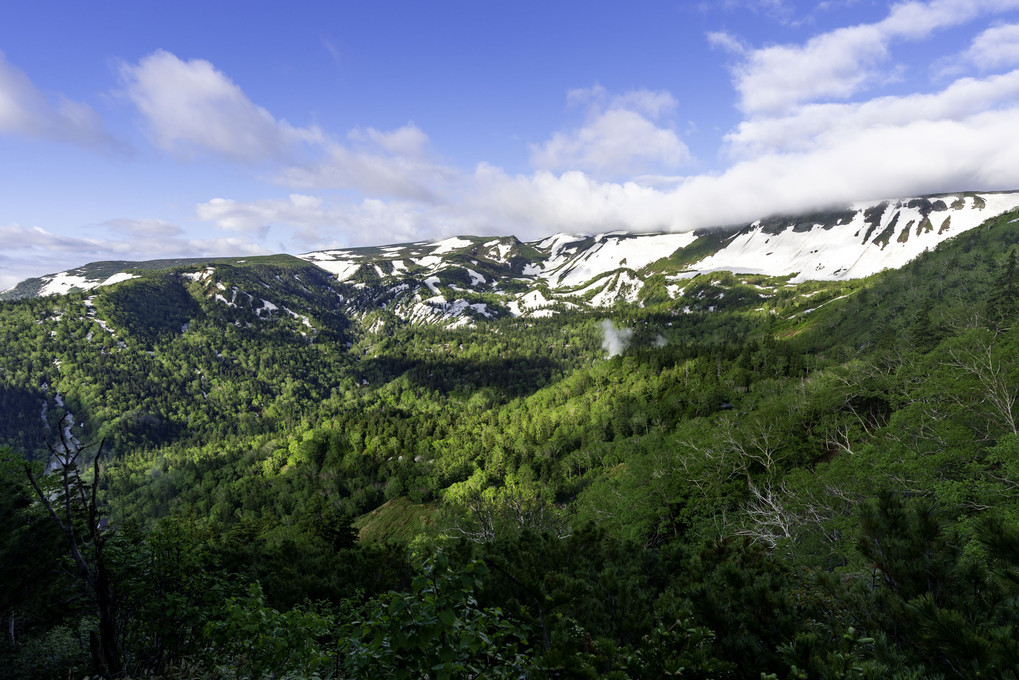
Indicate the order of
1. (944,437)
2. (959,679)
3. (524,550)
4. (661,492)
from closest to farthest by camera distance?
(959,679) < (524,550) < (944,437) < (661,492)

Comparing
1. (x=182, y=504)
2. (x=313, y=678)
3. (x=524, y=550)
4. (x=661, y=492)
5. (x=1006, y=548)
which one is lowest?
(x=182, y=504)

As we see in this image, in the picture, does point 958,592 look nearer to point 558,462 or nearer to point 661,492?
point 661,492

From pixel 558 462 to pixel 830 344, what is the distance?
82.2 m

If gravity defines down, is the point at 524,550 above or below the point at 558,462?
above

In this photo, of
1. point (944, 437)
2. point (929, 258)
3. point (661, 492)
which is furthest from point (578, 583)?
point (929, 258)

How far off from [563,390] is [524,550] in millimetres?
145429

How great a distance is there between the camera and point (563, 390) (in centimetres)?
16375

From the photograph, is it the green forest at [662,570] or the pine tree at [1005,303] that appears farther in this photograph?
the pine tree at [1005,303]

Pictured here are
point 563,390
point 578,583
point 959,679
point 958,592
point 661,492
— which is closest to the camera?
point 959,679

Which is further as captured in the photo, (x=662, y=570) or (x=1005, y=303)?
(x=1005, y=303)

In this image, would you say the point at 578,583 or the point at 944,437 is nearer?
the point at 578,583

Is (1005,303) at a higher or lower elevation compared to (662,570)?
higher

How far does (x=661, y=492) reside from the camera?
49.2 meters

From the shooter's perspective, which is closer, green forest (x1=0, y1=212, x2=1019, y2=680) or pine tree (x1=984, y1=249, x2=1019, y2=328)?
green forest (x1=0, y1=212, x2=1019, y2=680)
